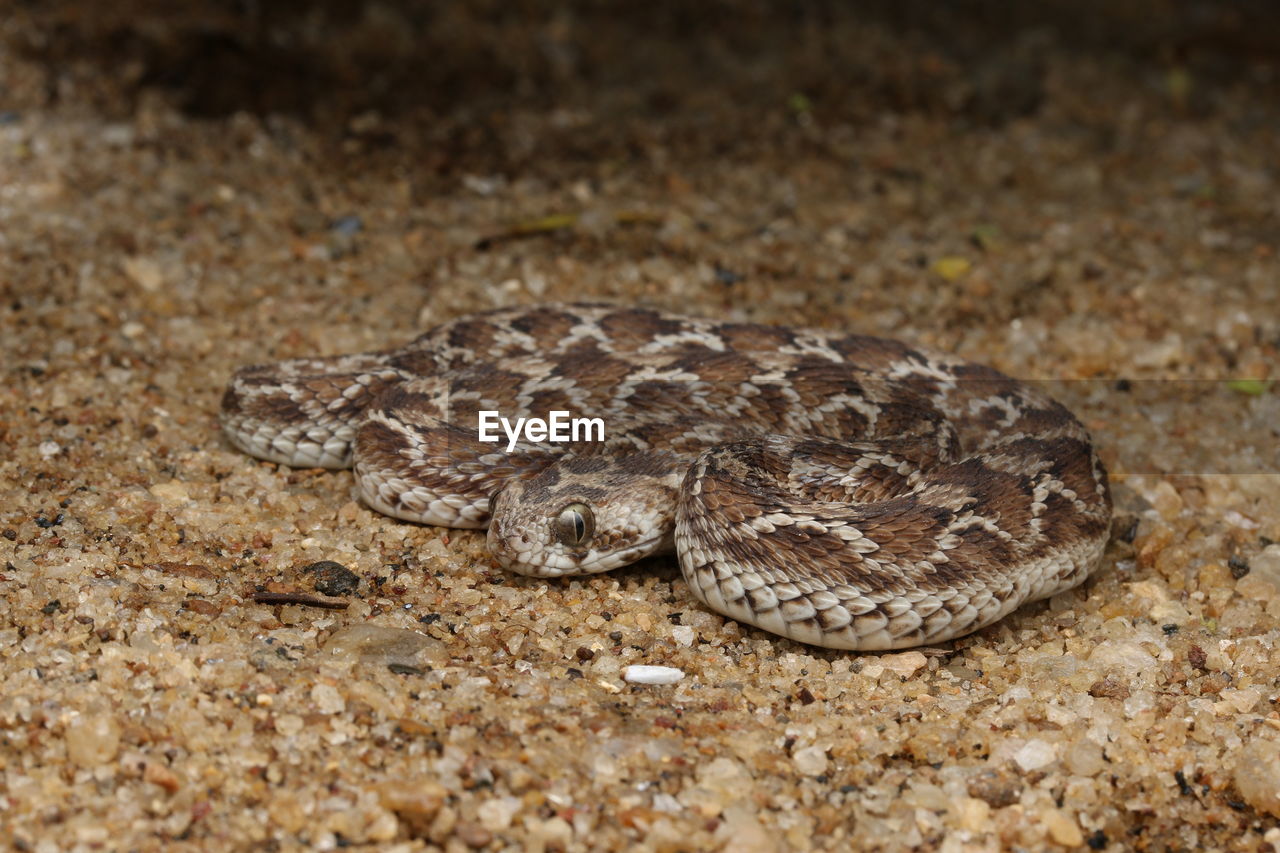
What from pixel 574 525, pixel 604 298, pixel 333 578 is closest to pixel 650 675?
pixel 574 525

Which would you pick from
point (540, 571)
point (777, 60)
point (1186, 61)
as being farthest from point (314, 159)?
point (1186, 61)

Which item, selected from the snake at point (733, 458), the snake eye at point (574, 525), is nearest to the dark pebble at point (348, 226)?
the snake at point (733, 458)

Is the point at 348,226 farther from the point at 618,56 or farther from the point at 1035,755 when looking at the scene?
the point at 1035,755

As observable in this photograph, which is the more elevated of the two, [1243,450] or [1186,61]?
[1186,61]

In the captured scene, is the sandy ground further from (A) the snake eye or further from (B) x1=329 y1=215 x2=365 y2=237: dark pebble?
(A) the snake eye

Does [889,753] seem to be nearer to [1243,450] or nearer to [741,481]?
[741,481]

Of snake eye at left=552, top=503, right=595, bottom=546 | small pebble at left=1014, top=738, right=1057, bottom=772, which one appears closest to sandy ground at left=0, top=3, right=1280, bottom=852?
small pebble at left=1014, top=738, right=1057, bottom=772
